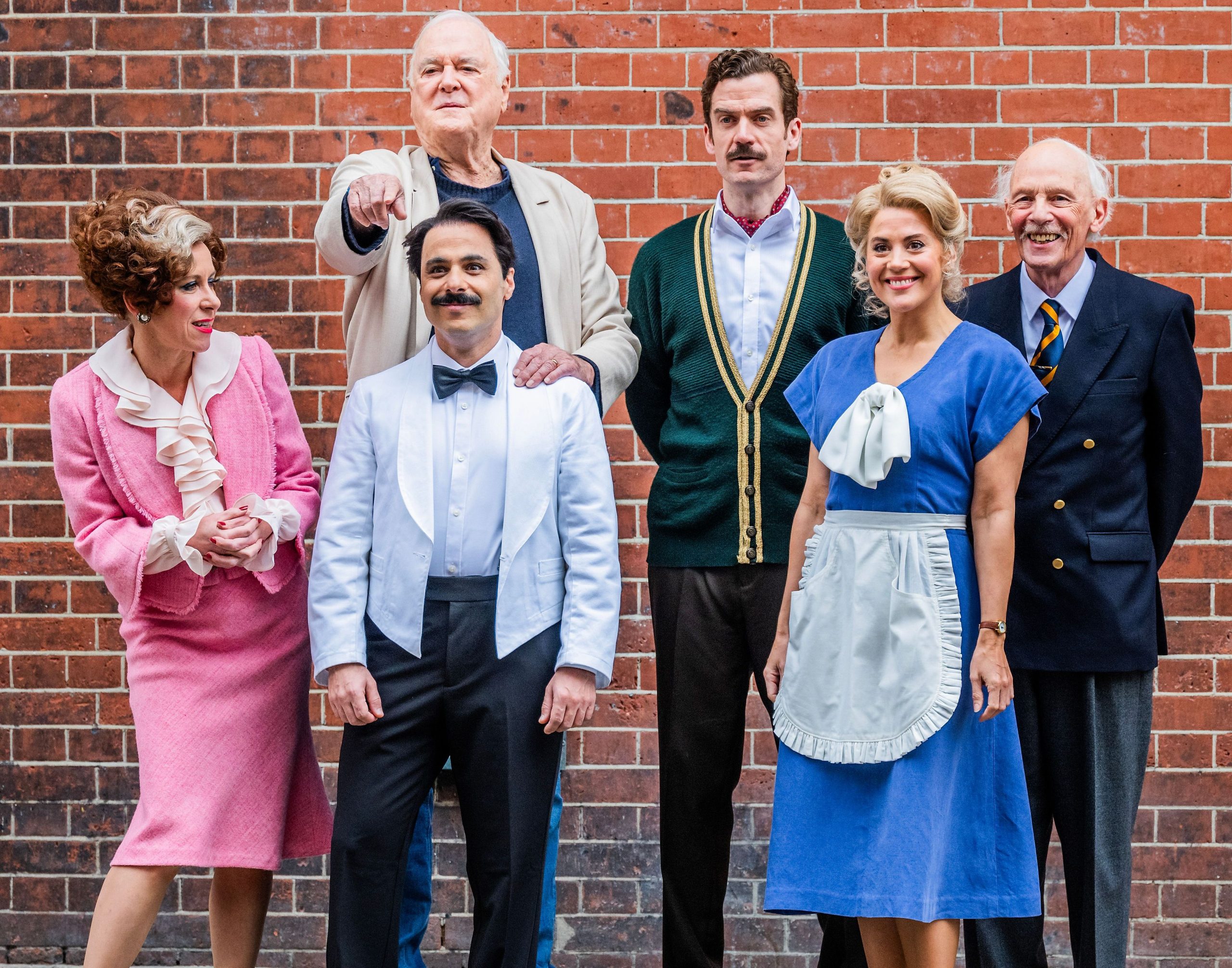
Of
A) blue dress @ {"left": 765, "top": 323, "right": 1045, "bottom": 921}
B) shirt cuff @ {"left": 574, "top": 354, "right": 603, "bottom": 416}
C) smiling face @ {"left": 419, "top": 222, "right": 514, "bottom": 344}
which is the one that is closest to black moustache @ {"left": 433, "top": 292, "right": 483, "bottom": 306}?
smiling face @ {"left": 419, "top": 222, "right": 514, "bottom": 344}

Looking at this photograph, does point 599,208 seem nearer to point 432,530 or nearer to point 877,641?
point 432,530

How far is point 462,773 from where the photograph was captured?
2.67 meters

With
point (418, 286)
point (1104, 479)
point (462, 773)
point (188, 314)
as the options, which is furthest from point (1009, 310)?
point (188, 314)

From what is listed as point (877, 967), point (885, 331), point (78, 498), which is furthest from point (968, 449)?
point (78, 498)

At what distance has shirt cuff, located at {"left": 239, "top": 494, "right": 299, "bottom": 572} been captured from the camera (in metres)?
2.79

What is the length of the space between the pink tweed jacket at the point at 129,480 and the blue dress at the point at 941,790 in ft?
4.30

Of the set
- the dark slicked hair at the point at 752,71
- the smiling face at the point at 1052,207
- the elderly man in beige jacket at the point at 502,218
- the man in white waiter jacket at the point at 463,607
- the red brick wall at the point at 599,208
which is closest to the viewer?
the man in white waiter jacket at the point at 463,607

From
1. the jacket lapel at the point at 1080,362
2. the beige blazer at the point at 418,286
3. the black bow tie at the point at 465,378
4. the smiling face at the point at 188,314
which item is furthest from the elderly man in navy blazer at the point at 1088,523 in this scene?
the smiling face at the point at 188,314

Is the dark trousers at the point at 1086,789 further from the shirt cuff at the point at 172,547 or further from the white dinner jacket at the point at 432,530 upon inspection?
the shirt cuff at the point at 172,547

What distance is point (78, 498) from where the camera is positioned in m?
2.76

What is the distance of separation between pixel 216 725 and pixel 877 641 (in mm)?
1452

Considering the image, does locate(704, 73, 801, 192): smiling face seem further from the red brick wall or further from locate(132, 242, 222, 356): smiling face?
locate(132, 242, 222, 356): smiling face

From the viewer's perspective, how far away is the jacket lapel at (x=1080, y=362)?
2795mm

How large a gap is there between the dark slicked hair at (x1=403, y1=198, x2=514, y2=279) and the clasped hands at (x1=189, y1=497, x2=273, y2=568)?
659 mm
